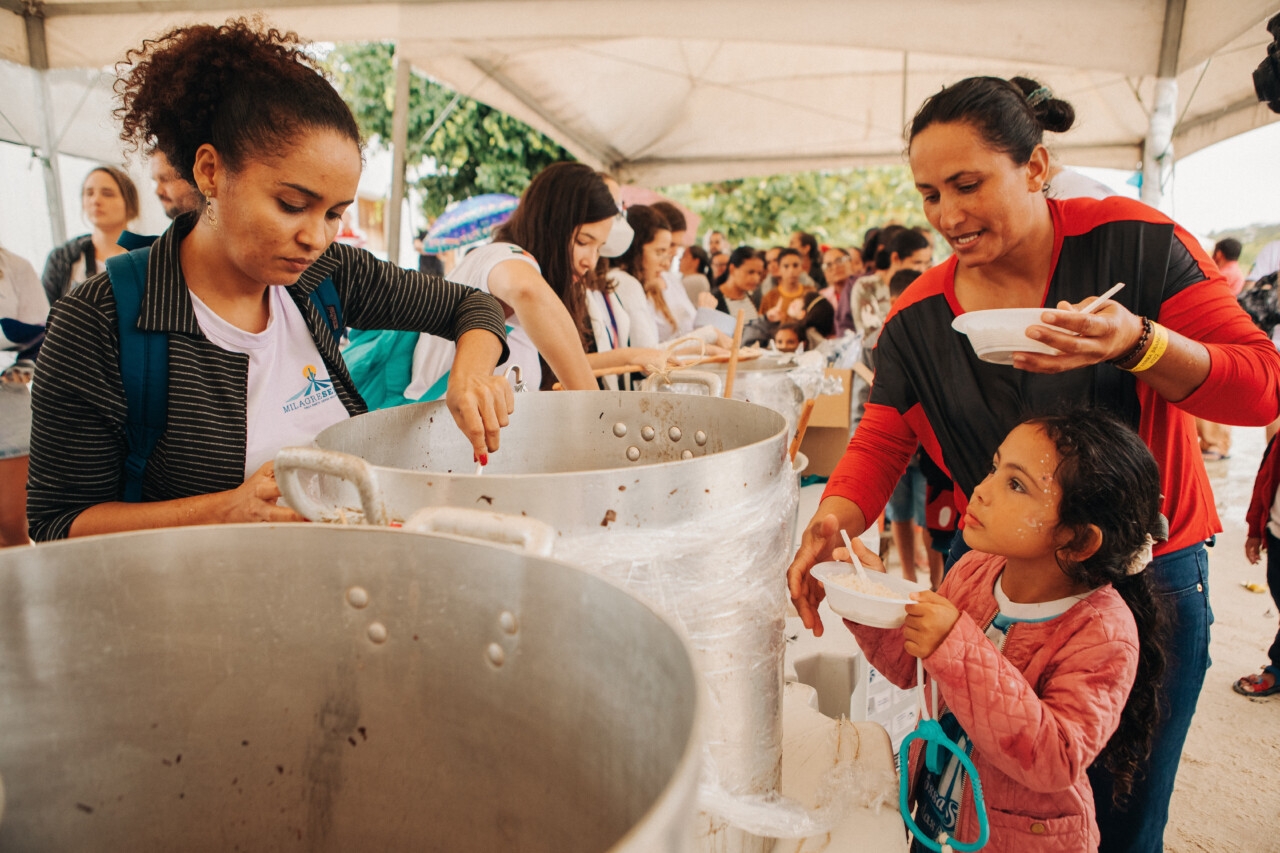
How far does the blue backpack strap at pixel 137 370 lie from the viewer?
92 centimetres

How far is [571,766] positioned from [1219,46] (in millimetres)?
4077

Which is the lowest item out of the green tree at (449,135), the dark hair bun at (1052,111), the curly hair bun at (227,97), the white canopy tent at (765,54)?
the curly hair bun at (227,97)

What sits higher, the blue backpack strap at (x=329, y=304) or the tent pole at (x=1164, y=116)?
the tent pole at (x=1164, y=116)

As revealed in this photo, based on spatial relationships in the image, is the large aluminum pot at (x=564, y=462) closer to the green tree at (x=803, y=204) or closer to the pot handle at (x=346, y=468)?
the pot handle at (x=346, y=468)

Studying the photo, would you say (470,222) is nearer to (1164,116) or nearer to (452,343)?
(452,343)

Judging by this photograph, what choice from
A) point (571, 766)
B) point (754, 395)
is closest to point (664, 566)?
point (571, 766)

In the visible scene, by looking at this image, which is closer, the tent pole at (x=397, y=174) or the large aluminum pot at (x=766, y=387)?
the large aluminum pot at (x=766, y=387)

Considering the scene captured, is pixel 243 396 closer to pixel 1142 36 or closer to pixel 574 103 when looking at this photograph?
pixel 1142 36

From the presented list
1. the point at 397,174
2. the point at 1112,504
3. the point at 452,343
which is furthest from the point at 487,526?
the point at 397,174

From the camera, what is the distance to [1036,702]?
2.97ft

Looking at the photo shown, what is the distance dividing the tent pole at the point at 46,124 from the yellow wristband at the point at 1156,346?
160 inches

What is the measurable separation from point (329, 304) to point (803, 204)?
514 inches

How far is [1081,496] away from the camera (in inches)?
39.1

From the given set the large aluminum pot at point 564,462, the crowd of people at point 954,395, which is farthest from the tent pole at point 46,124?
the large aluminum pot at point 564,462
